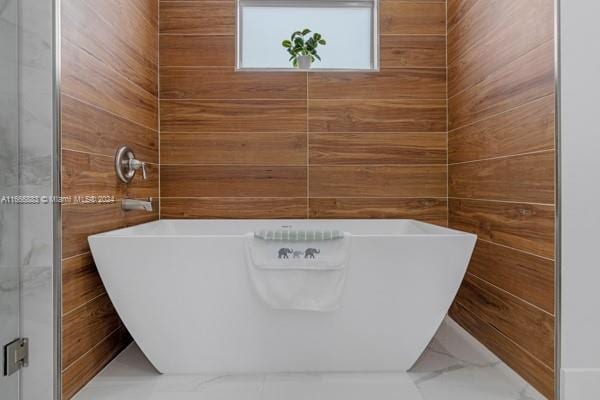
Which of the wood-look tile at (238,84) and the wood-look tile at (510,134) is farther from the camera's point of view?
the wood-look tile at (238,84)

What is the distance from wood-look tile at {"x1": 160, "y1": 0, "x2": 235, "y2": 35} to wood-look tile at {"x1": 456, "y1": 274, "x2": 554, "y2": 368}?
2.14 metres

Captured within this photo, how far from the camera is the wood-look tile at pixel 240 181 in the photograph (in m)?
2.80

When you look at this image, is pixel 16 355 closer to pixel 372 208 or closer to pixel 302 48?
pixel 372 208

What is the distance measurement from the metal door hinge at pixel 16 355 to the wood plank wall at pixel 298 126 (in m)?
1.32

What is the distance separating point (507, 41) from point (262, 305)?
163 cm

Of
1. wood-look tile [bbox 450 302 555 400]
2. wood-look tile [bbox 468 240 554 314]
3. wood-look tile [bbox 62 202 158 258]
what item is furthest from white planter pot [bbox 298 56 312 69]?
wood-look tile [bbox 450 302 555 400]

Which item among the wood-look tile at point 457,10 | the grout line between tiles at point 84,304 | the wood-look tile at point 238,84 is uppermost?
the wood-look tile at point 457,10

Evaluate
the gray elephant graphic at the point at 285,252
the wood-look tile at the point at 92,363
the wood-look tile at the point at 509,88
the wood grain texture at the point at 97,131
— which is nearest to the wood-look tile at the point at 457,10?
the wood-look tile at the point at 509,88

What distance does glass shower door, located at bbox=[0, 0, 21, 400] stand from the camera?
1.50m

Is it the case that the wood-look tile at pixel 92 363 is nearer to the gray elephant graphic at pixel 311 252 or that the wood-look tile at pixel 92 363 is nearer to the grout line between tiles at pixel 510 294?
the gray elephant graphic at pixel 311 252

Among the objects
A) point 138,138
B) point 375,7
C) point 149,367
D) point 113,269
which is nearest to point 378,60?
point 375,7

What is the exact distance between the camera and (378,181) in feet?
9.26

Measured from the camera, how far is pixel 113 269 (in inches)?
70.0

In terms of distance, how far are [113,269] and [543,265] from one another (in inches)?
67.4
